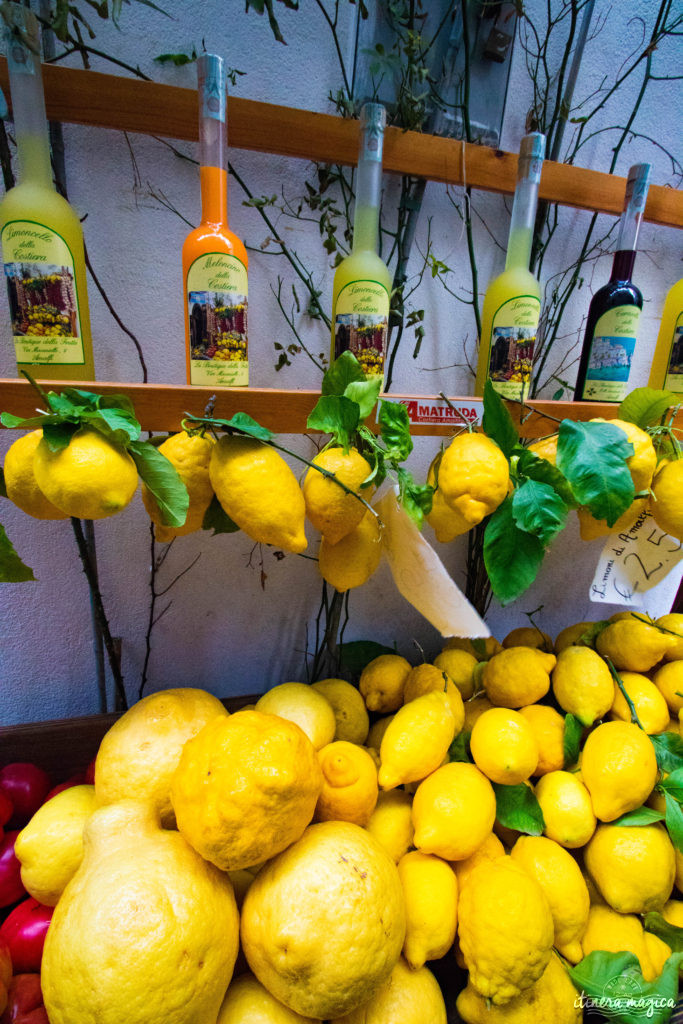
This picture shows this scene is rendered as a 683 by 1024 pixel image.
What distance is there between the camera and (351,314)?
0.57m

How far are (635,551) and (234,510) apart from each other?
626mm

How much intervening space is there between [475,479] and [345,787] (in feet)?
1.16

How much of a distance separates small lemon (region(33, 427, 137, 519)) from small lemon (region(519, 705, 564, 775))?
604mm

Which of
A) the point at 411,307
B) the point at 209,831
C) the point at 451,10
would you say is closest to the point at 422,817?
the point at 209,831

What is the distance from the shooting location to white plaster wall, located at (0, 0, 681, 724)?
66 centimetres

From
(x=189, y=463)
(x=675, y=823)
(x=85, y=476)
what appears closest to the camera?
(x=85, y=476)

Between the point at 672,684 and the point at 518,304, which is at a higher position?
the point at 518,304

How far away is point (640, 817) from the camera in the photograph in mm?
582

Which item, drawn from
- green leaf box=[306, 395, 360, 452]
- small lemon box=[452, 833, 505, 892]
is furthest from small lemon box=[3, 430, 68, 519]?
small lemon box=[452, 833, 505, 892]

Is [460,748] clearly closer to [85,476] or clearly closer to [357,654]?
[357,654]

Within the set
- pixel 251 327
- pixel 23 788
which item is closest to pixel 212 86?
pixel 251 327

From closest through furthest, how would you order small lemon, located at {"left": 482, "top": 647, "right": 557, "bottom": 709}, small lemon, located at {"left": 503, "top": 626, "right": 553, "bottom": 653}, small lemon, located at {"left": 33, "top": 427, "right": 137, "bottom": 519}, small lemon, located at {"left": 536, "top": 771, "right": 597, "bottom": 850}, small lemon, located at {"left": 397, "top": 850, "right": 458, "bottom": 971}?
small lemon, located at {"left": 33, "top": 427, "right": 137, "bottom": 519} < small lemon, located at {"left": 397, "top": 850, "right": 458, "bottom": 971} < small lemon, located at {"left": 536, "top": 771, "right": 597, "bottom": 850} < small lemon, located at {"left": 482, "top": 647, "right": 557, "bottom": 709} < small lemon, located at {"left": 503, "top": 626, "right": 553, "bottom": 653}

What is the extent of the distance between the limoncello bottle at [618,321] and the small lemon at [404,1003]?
73cm

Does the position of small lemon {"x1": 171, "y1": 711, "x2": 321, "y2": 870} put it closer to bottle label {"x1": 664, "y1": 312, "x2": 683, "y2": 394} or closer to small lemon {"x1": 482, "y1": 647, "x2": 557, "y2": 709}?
small lemon {"x1": 482, "y1": 647, "x2": 557, "y2": 709}
